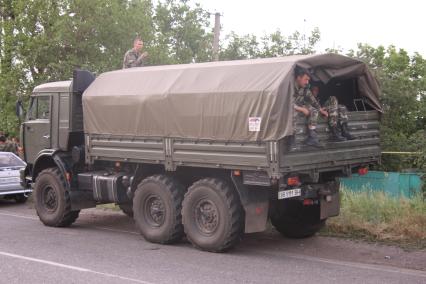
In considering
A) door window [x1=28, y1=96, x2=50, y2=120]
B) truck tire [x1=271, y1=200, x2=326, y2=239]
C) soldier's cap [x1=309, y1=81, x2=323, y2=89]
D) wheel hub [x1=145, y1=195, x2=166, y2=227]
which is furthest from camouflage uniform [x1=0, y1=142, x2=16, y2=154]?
soldier's cap [x1=309, y1=81, x2=323, y2=89]

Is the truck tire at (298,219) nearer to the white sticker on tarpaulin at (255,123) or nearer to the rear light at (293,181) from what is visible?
the rear light at (293,181)

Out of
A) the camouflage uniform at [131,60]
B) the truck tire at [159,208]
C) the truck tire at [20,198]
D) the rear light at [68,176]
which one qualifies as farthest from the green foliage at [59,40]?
the truck tire at [159,208]

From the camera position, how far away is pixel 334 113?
875 cm

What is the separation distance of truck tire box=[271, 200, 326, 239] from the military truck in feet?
0.06

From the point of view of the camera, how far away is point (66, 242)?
9914 millimetres

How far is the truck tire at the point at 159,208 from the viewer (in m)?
9.51

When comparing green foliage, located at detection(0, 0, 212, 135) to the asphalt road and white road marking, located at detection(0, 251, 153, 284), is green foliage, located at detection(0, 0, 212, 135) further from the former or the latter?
white road marking, located at detection(0, 251, 153, 284)

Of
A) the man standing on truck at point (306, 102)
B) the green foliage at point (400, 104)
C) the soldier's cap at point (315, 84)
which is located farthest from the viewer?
the green foliage at point (400, 104)

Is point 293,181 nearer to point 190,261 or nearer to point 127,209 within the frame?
point 190,261

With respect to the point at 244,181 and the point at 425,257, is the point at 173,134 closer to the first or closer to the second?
the point at 244,181

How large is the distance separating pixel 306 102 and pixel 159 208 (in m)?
3.01

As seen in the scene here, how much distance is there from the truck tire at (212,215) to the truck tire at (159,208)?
12.2 inches

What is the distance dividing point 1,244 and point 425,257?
641 cm

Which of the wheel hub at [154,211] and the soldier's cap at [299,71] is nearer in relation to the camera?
the soldier's cap at [299,71]
